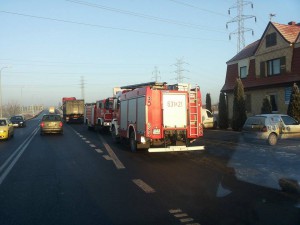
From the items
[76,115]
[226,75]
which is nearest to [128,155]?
[226,75]

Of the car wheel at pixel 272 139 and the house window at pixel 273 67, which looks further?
the house window at pixel 273 67

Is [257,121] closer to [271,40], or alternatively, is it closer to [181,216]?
[181,216]

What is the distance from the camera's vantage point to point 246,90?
108 feet

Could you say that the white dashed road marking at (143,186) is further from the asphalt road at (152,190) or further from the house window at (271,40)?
the house window at (271,40)

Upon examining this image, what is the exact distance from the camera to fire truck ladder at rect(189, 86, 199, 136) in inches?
570

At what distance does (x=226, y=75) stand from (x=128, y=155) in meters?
24.4

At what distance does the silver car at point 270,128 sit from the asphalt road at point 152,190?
133 inches

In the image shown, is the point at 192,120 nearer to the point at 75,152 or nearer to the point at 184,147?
the point at 184,147

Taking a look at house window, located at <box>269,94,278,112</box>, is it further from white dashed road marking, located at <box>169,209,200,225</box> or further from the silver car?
white dashed road marking, located at <box>169,209,200,225</box>

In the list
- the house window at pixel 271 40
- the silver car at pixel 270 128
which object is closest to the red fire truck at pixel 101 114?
the silver car at pixel 270 128

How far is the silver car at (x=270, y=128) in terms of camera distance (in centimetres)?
1738

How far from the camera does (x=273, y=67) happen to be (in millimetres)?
30156

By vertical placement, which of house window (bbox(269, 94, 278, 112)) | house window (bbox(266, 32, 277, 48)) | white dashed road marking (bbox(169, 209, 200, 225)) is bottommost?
white dashed road marking (bbox(169, 209, 200, 225))

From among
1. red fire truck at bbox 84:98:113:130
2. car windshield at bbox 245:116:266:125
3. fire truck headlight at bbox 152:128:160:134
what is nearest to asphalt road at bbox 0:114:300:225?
fire truck headlight at bbox 152:128:160:134
